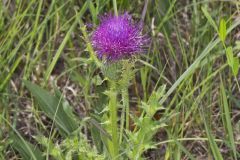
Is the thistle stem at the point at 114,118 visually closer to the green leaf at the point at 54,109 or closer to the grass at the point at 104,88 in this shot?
the grass at the point at 104,88

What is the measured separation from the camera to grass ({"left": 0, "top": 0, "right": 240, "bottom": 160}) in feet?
5.21

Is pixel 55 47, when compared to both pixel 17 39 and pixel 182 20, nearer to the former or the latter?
pixel 17 39

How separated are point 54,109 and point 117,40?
398 millimetres

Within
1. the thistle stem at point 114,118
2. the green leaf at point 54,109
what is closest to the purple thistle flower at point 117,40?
the thistle stem at point 114,118

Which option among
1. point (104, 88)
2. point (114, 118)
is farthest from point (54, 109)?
point (114, 118)

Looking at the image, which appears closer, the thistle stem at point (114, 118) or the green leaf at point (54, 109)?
the thistle stem at point (114, 118)

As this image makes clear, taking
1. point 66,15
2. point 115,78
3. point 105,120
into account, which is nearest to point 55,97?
point 105,120

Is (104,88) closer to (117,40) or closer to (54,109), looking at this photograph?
(54,109)

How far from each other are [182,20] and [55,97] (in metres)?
0.71

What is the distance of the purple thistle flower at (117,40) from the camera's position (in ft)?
4.33

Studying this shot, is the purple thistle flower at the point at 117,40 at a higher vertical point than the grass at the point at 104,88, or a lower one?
higher

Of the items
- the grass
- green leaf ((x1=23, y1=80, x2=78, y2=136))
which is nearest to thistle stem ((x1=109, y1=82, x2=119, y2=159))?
the grass

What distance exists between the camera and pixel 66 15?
1975mm

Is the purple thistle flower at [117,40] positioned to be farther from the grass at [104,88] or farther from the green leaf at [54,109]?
the green leaf at [54,109]
